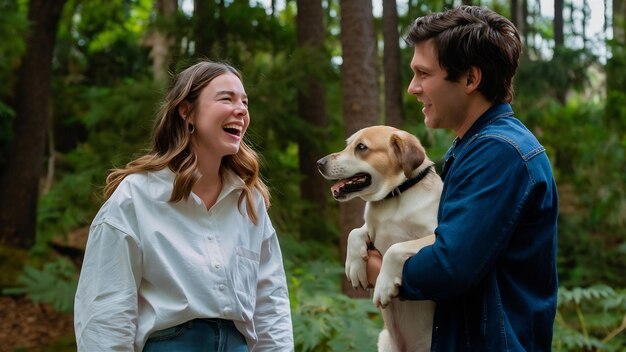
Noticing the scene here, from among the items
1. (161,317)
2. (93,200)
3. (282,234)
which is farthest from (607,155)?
(161,317)

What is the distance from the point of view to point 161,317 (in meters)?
2.58

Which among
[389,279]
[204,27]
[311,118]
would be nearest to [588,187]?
[311,118]

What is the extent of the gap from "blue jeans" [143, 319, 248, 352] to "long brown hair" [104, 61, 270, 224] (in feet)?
1.52

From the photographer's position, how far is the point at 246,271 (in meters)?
2.86

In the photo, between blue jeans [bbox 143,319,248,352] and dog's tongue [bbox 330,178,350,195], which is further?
dog's tongue [bbox 330,178,350,195]

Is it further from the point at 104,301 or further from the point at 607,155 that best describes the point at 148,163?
the point at 607,155

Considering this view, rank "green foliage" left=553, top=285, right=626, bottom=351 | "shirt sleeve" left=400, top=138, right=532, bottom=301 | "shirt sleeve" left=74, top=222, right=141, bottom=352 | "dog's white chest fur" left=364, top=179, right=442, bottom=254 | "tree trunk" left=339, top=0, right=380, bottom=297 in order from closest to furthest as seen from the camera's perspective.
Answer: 1. "shirt sleeve" left=400, top=138, right=532, bottom=301
2. "shirt sleeve" left=74, top=222, right=141, bottom=352
3. "dog's white chest fur" left=364, top=179, right=442, bottom=254
4. "green foliage" left=553, top=285, right=626, bottom=351
5. "tree trunk" left=339, top=0, right=380, bottom=297

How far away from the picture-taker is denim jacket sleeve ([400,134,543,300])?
6.61 feet

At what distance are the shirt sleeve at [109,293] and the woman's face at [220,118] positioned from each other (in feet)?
1.70

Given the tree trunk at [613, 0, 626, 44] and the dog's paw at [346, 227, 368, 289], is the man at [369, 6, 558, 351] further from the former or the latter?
the tree trunk at [613, 0, 626, 44]

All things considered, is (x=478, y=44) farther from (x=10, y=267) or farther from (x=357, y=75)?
(x=10, y=267)

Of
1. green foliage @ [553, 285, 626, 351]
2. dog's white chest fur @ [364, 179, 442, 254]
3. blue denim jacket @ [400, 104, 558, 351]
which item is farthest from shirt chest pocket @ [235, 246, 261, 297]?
green foliage @ [553, 285, 626, 351]

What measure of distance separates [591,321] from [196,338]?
574 centimetres

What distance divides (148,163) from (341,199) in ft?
2.57
